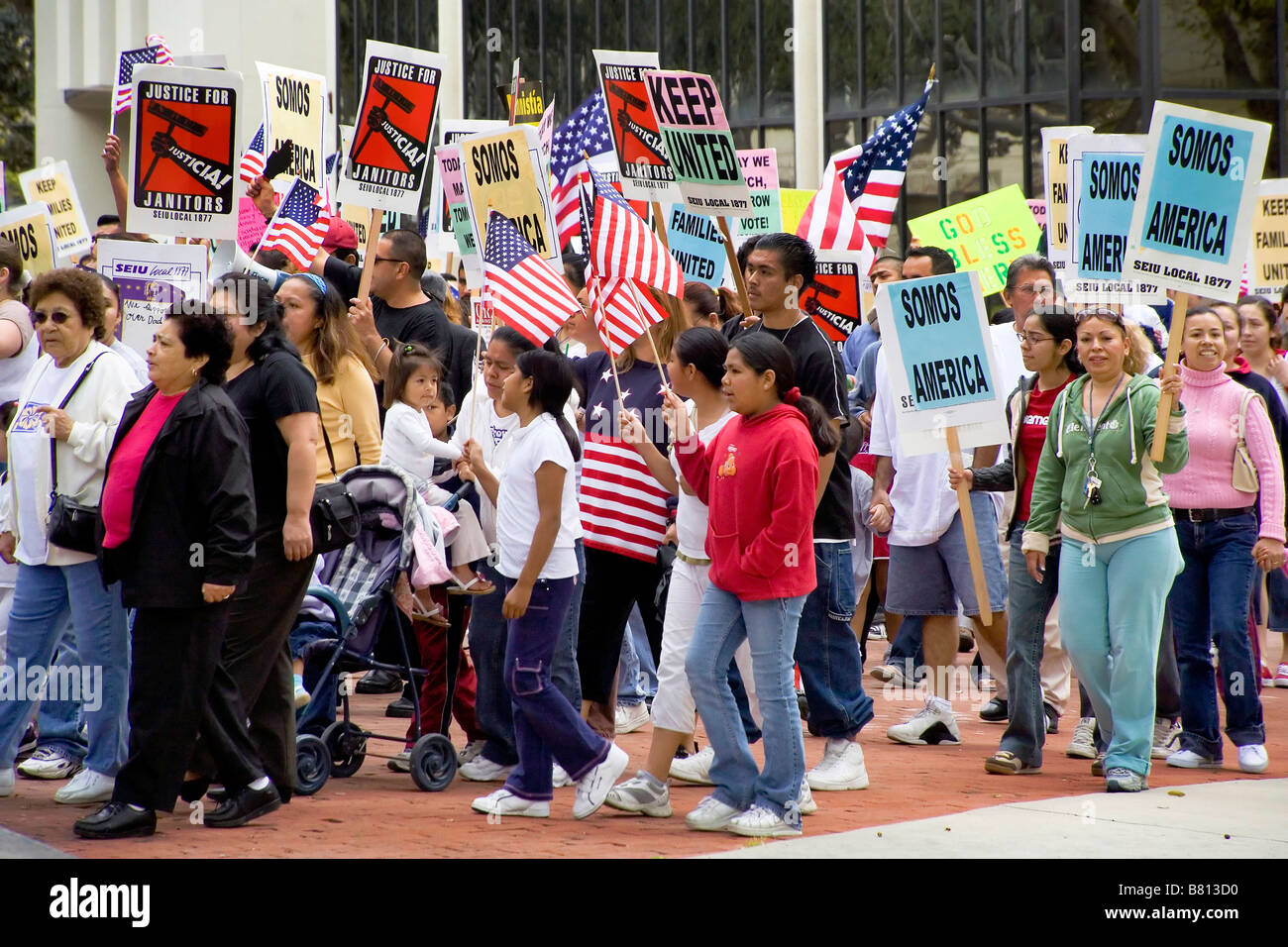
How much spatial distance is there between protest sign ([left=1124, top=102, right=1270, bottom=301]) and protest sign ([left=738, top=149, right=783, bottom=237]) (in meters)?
4.64

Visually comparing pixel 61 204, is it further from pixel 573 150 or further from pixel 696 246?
pixel 696 246

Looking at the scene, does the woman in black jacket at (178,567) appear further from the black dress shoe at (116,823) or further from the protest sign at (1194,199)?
the protest sign at (1194,199)

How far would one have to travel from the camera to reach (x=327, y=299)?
26.3 ft

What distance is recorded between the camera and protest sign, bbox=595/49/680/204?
9289 millimetres

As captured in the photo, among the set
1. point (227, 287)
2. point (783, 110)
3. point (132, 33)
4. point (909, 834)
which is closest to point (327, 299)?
point (227, 287)

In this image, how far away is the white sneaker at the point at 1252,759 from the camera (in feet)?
26.4

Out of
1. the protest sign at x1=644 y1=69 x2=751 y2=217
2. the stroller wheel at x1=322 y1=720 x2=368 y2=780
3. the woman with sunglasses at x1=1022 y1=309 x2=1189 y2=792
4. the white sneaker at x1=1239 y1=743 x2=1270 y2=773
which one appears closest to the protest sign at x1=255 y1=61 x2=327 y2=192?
the protest sign at x1=644 y1=69 x2=751 y2=217

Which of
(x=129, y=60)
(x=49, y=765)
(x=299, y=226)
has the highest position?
(x=129, y=60)

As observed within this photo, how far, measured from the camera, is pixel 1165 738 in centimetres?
856

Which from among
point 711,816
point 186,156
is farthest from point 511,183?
point 711,816

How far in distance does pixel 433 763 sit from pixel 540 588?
1173 millimetres

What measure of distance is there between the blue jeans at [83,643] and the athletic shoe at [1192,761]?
4.93 m

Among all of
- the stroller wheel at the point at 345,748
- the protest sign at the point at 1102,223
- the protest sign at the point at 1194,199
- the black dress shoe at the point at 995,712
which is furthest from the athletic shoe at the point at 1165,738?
the stroller wheel at the point at 345,748

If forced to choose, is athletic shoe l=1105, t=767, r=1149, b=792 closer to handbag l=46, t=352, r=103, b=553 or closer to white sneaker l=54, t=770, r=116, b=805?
white sneaker l=54, t=770, r=116, b=805
